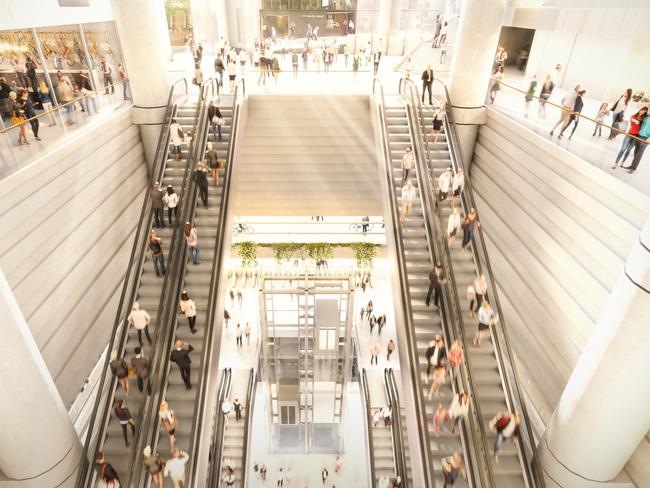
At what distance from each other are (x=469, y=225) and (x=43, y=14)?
11.3 meters

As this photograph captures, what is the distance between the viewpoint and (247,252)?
17672mm

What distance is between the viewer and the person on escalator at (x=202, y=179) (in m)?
9.64

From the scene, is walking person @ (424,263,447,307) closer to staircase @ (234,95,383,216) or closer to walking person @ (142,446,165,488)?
walking person @ (142,446,165,488)

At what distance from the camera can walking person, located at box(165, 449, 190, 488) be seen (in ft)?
21.2

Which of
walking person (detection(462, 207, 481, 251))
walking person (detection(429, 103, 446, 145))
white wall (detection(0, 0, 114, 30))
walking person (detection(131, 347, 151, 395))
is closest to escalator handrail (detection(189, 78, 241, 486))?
walking person (detection(131, 347, 151, 395))

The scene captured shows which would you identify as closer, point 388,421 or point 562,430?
point 562,430

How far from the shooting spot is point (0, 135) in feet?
23.7

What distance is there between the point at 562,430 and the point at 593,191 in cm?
402

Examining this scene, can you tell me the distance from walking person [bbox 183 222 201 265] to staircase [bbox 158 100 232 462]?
0.70 ft

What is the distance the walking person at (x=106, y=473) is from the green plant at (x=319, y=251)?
12.2 meters

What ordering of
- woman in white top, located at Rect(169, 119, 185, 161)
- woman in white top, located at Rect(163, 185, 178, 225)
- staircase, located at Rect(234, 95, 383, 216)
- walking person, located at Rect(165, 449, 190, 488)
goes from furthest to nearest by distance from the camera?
staircase, located at Rect(234, 95, 383, 216)
woman in white top, located at Rect(169, 119, 185, 161)
woman in white top, located at Rect(163, 185, 178, 225)
walking person, located at Rect(165, 449, 190, 488)

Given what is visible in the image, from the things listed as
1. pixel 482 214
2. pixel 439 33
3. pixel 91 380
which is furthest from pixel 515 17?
pixel 91 380

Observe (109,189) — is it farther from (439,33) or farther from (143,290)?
(439,33)

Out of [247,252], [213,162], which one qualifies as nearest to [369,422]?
[247,252]
